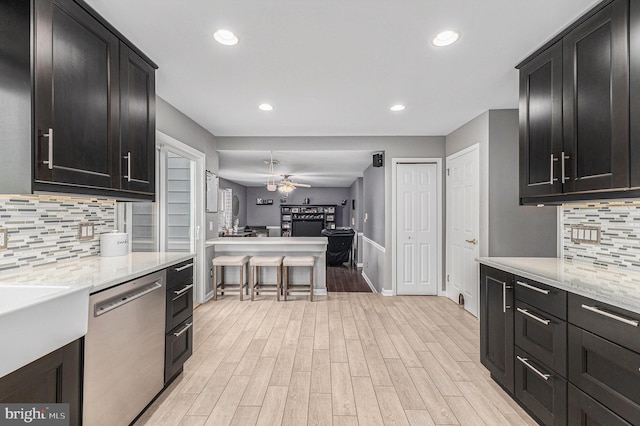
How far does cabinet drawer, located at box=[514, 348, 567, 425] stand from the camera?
1.64m

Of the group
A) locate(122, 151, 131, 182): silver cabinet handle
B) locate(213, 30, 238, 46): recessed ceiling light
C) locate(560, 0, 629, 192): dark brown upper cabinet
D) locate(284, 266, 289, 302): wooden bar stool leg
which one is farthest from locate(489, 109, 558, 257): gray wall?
locate(122, 151, 131, 182): silver cabinet handle

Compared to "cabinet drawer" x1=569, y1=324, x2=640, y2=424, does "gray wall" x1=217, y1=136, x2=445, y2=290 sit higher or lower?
higher

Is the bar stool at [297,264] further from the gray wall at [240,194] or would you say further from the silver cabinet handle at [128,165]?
the gray wall at [240,194]

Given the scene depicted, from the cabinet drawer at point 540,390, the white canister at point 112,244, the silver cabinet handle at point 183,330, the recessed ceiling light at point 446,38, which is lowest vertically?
the cabinet drawer at point 540,390

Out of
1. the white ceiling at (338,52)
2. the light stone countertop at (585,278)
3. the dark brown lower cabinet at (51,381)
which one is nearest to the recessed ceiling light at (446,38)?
the white ceiling at (338,52)

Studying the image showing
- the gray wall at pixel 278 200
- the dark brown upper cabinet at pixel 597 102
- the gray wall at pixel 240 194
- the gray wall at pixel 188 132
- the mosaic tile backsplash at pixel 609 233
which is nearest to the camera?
the dark brown upper cabinet at pixel 597 102

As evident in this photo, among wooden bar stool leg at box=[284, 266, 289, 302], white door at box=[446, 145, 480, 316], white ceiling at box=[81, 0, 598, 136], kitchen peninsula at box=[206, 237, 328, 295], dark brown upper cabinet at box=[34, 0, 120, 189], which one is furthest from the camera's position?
kitchen peninsula at box=[206, 237, 328, 295]

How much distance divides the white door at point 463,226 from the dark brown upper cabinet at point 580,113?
155 cm

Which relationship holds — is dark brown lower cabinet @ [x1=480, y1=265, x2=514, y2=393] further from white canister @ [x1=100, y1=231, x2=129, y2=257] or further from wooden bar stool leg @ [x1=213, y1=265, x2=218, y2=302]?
wooden bar stool leg @ [x1=213, y1=265, x2=218, y2=302]

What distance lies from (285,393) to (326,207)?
918 centimetres

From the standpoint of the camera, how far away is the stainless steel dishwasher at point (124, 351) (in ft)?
4.85

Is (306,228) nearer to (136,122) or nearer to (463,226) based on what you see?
(463,226)

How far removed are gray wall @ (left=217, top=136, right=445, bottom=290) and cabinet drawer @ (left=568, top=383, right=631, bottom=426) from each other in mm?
3241

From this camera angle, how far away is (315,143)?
16.0 feet
